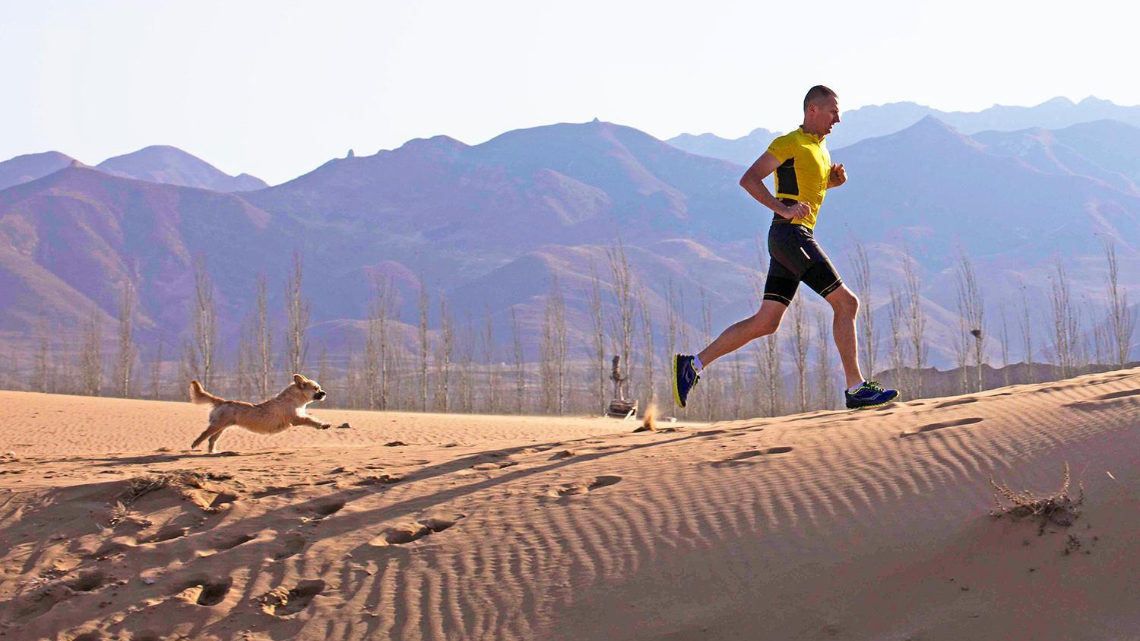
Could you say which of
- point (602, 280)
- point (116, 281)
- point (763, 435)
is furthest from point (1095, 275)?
point (763, 435)

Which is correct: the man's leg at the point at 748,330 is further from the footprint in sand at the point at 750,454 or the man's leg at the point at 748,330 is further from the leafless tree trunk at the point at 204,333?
the leafless tree trunk at the point at 204,333

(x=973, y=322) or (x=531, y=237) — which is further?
(x=531, y=237)

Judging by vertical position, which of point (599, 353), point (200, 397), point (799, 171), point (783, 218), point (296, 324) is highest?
point (296, 324)

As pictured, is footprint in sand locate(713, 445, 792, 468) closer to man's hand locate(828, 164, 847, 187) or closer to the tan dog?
man's hand locate(828, 164, 847, 187)

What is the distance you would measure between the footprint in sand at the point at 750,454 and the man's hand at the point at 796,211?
153 centimetres

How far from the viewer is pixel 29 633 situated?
17.4ft

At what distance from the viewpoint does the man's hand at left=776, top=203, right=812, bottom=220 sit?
276 inches

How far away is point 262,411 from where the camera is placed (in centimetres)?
1115

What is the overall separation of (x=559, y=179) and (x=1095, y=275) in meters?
90.9

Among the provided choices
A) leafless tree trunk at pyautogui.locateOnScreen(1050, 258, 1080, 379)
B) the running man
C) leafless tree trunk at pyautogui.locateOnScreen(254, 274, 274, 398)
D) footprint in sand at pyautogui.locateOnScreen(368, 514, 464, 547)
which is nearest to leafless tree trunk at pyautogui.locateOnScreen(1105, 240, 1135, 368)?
leafless tree trunk at pyautogui.locateOnScreen(1050, 258, 1080, 379)

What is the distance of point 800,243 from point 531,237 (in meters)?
163

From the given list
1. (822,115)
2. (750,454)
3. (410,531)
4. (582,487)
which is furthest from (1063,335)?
(410,531)

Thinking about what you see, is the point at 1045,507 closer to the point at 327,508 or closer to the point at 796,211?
the point at 796,211

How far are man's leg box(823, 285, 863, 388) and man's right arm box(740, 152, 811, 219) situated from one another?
62 centimetres
